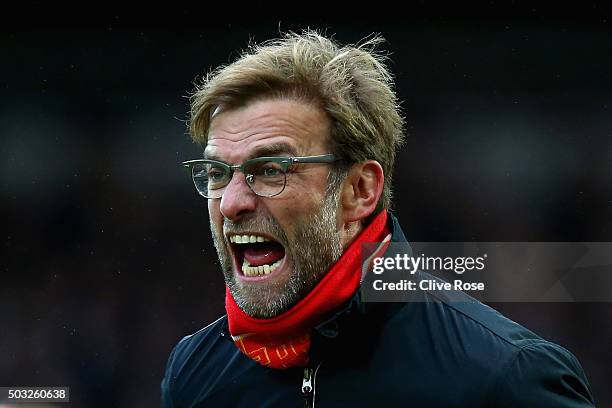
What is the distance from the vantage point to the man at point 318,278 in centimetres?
194

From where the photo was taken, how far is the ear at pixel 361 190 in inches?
86.1

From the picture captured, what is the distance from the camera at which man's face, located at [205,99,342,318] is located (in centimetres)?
208

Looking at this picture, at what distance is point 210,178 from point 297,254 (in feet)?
0.96

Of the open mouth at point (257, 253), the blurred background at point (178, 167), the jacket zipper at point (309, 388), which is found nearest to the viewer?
the jacket zipper at point (309, 388)

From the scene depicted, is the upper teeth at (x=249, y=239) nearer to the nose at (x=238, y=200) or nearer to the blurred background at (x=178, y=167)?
the nose at (x=238, y=200)

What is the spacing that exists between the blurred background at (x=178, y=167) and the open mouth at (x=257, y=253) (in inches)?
129

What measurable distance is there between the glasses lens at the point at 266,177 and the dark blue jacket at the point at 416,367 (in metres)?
0.31

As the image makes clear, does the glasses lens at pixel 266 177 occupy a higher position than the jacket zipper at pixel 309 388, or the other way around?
the glasses lens at pixel 266 177

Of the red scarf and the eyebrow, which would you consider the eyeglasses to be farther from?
the red scarf

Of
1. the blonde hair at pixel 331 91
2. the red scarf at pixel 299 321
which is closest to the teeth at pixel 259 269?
the red scarf at pixel 299 321

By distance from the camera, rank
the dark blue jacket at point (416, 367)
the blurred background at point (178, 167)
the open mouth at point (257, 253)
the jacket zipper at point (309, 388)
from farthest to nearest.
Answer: the blurred background at point (178, 167) < the open mouth at point (257, 253) < the jacket zipper at point (309, 388) < the dark blue jacket at point (416, 367)

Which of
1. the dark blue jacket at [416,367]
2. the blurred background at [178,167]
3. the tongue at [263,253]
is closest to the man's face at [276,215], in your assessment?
the tongue at [263,253]

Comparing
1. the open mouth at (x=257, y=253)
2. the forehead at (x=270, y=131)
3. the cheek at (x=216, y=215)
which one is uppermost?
the forehead at (x=270, y=131)

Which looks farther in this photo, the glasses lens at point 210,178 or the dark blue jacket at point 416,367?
the glasses lens at point 210,178
